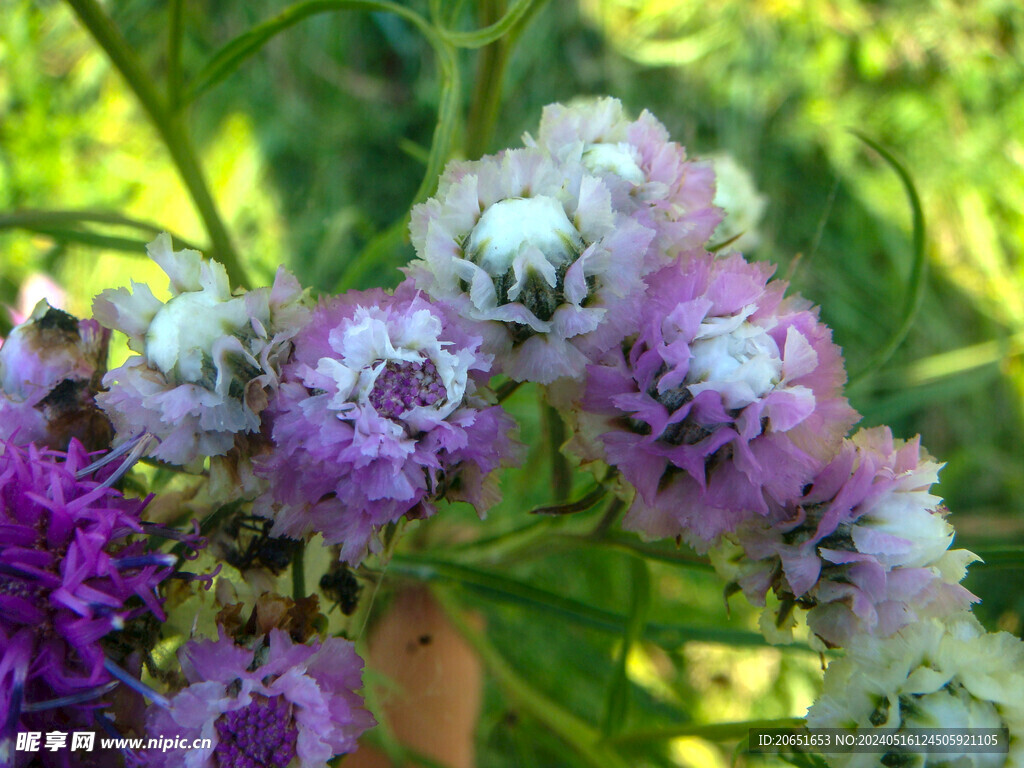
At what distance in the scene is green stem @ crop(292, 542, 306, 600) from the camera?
0.30 meters

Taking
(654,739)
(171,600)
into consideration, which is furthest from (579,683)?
(171,600)

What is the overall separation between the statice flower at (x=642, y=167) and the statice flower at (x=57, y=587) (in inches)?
7.7

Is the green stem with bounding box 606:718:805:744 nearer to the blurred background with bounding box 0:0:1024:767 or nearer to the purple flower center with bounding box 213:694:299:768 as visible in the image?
the purple flower center with bounding box 213:694:299:768

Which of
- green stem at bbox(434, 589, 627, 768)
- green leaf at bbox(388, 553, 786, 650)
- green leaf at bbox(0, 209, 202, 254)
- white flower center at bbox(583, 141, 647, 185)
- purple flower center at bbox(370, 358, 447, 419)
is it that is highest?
white flower center at bbox(583, 141, 647, 185)

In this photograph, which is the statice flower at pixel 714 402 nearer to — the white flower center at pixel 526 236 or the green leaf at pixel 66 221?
the white flower center at pixel 526 236

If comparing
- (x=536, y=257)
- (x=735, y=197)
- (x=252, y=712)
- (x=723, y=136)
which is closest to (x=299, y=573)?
(x=252, y=712)

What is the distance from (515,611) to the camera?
0.83m

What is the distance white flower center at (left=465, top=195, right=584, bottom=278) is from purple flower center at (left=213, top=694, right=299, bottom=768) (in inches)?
6.6

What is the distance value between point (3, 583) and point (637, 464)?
203mm

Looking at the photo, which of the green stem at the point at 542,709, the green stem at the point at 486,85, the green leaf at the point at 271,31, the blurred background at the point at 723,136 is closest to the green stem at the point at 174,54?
the green leaf at the point at 271,31

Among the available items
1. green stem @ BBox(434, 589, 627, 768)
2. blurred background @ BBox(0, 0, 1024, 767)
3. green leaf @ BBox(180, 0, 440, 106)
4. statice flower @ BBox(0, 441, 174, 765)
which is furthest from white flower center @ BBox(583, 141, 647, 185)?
blurred background @ BBox(0, 0, 1024, 767)

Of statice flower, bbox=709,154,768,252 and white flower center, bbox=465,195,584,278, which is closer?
white flower center, bbox=465,195,584,278

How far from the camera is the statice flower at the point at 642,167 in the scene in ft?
0.93

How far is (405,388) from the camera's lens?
9.7 inches
